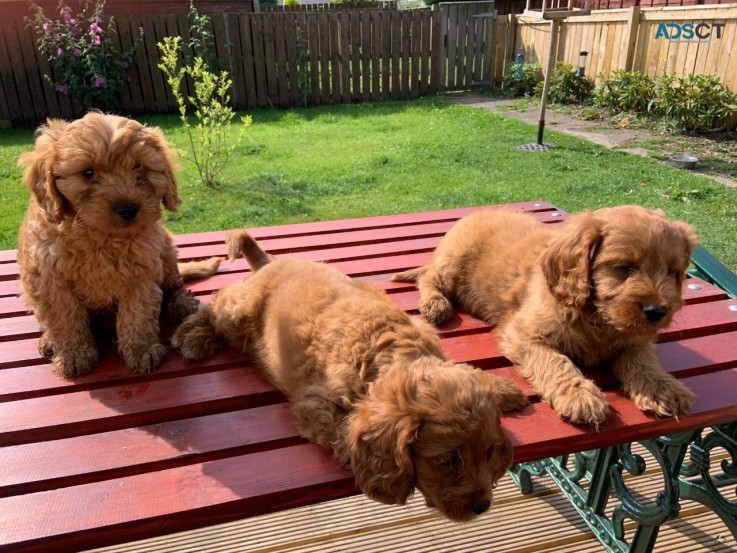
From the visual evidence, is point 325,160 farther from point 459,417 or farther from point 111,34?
point 459,417

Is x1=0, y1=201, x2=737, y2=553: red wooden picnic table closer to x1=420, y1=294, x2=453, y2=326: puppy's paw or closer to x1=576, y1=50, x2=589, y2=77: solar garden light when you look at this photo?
x1=420, y1=294, x2=453, y2=326: puppy's paw

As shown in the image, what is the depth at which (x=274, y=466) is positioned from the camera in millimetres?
2381

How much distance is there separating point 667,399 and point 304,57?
514 inches

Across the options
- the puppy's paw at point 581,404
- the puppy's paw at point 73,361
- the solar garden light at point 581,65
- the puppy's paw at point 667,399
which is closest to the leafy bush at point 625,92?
the solar garden light at point 581,65

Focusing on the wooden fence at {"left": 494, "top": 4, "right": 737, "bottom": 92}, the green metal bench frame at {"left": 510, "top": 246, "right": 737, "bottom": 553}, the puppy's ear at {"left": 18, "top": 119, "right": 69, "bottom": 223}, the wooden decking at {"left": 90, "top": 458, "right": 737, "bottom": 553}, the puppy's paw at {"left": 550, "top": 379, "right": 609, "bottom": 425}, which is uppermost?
the wooden fence at {"left": 494, "top": 4, "right": 737, "bottom": 92}

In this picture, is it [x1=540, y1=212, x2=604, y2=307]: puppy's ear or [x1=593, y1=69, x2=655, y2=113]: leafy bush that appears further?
[x1=593, y1=69, x2=655, y2=113]: leafy bush

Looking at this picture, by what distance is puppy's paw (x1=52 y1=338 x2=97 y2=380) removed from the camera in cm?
298

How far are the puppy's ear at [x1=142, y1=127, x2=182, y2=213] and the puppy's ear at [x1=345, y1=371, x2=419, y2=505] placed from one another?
1.78 metres

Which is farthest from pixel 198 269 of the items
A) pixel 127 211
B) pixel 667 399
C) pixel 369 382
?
pixel 667 399

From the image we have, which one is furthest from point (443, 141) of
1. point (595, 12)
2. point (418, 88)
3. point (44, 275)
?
point (44, 275)

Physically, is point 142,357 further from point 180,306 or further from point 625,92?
point 625,92

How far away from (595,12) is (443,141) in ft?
20.1

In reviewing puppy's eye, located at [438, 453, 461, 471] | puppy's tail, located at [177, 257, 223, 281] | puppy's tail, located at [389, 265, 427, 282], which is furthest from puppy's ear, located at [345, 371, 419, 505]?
puppy's tail, located at [177, 257, 223, 281]

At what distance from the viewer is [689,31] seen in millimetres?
11477
